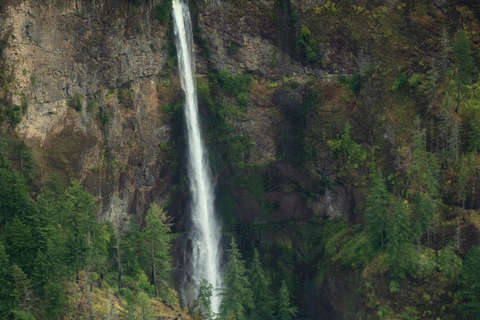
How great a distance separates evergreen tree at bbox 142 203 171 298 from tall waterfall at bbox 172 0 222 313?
929 cm

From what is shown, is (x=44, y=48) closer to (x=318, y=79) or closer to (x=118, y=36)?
(x=118, y=36)

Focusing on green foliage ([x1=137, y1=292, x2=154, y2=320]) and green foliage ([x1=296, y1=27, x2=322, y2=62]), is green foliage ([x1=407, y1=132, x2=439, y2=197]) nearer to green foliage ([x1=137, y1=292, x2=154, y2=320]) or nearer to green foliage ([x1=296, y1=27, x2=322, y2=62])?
green foliage ([x1=296, y1=27, x2=322, y2=62])

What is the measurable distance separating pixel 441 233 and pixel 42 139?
3902cm

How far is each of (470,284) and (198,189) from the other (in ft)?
105

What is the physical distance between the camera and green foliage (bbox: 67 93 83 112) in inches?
4254

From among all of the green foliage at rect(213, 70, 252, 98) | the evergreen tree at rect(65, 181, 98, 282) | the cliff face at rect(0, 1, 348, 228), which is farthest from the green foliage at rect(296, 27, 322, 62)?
the evergreen tree at rect(65, 181, 98, 282)

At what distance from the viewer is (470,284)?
10406cm

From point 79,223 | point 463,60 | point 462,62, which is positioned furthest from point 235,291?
point 463,60

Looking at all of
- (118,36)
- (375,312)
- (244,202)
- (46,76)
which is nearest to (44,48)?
(46,76)

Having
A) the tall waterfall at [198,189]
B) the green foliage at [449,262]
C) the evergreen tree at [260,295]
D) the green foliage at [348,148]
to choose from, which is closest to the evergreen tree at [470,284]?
the green foliage at [449,262]

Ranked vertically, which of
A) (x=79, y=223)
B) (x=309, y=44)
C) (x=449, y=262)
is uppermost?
(x=309, y=44)

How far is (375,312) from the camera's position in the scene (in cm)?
10894

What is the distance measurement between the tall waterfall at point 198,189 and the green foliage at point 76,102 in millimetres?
13836

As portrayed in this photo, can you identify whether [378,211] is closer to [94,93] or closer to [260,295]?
[260,295]
